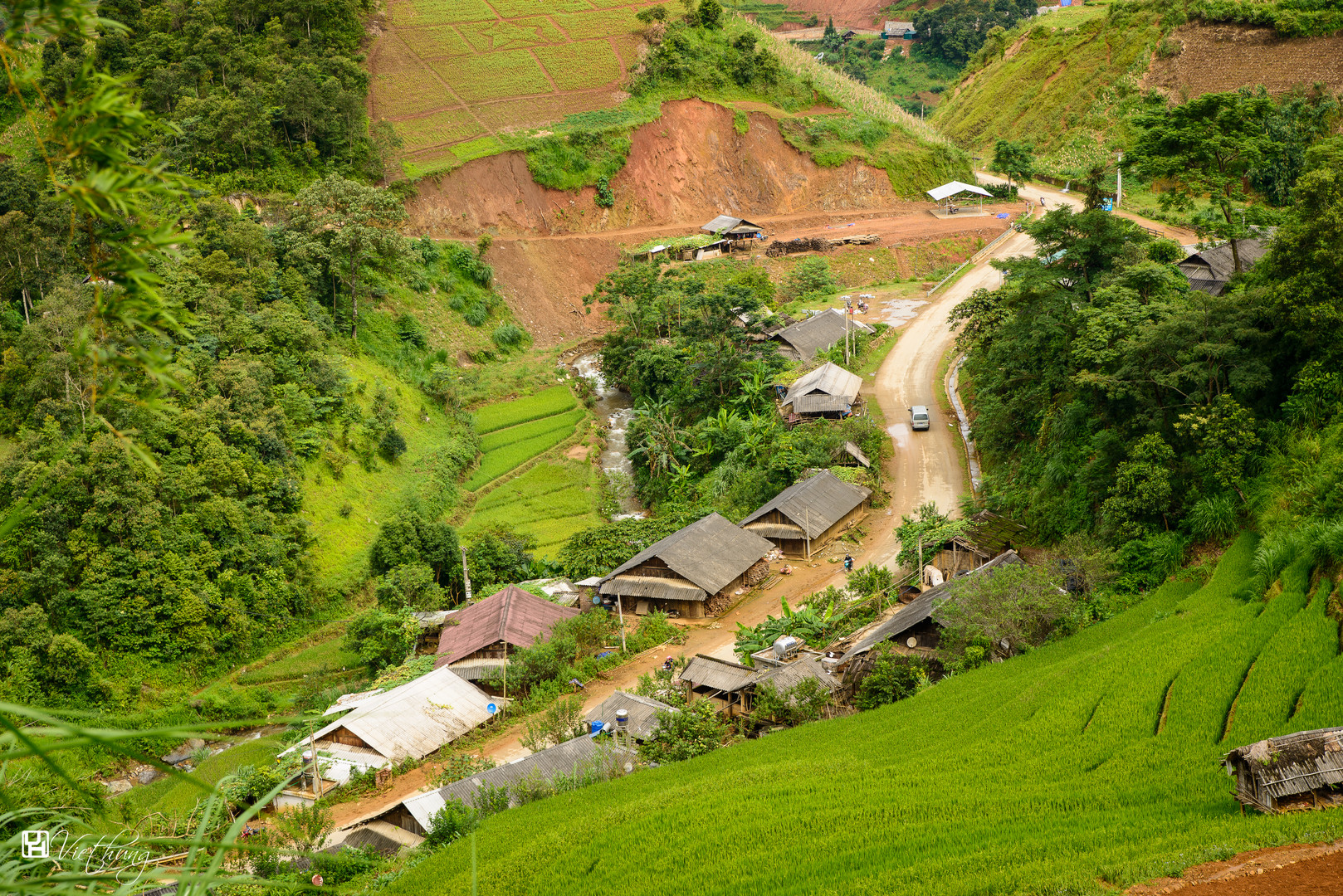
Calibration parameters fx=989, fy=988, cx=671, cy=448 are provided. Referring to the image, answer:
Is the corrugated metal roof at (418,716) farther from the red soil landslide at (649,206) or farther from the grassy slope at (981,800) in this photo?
the red soil landslide at (649,206)

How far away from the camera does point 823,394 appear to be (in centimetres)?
4066

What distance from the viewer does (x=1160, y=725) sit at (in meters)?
15.0

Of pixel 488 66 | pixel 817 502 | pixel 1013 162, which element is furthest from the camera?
pixel 488 66

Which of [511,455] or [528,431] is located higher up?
[528,431]

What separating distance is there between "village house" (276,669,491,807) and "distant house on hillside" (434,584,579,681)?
990 mm

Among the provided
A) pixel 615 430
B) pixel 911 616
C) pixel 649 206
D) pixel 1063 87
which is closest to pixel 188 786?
pixel 911 616

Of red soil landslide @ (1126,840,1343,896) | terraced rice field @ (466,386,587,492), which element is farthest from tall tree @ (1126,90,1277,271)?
terraced rice field @ (466,386,587,492)

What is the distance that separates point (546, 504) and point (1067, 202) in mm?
38208

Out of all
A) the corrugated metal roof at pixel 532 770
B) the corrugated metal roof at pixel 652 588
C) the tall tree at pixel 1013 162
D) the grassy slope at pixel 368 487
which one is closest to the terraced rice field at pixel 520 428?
the grassy slope at pixel 368 487

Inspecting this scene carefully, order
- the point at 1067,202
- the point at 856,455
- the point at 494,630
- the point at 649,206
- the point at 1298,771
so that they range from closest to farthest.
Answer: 1. the point at 1298,771
2. the point at 494,630
3. the point at 856,455
4. the point at 1067,202
5. the point at 649,206

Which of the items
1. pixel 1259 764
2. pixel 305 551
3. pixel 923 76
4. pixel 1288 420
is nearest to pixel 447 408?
pixel 305 551

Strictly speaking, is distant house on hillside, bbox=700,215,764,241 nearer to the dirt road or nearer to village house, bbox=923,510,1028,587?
the dirt road

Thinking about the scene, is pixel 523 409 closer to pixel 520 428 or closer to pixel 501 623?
pixel 520 428

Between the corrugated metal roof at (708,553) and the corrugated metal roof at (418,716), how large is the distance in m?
6.72
